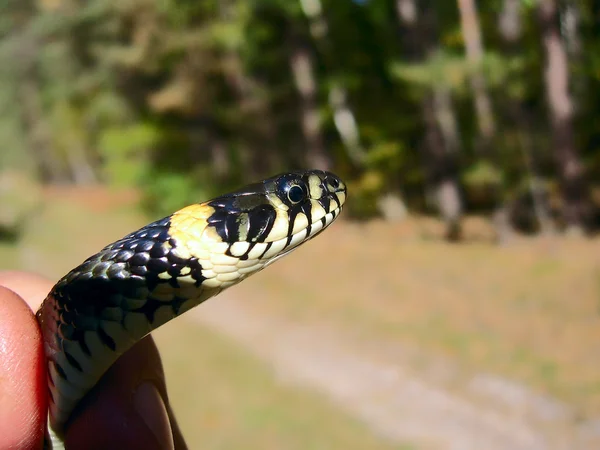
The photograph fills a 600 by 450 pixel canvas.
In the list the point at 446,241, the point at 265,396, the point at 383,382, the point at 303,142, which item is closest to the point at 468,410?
the point at 383,382

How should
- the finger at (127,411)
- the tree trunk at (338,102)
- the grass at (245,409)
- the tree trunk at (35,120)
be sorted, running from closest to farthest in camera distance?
the finger at (127,411), the grass at (245,409), the tree trunk at (338,102), the tree trunk at (35,120)

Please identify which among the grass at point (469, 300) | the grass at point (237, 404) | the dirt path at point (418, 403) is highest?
the grass at point (237, 404)

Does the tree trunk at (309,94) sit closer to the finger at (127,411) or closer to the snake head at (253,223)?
the snake head at (253,223)

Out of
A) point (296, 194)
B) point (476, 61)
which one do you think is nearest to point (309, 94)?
point (476, 61)

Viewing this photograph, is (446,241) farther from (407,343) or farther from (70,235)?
(70,235)

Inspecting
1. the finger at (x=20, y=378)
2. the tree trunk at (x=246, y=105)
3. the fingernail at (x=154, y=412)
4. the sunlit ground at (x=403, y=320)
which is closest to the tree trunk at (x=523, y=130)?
the sunlit ground at (x=403, y=320)

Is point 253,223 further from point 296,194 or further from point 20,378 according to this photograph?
point 20,378
